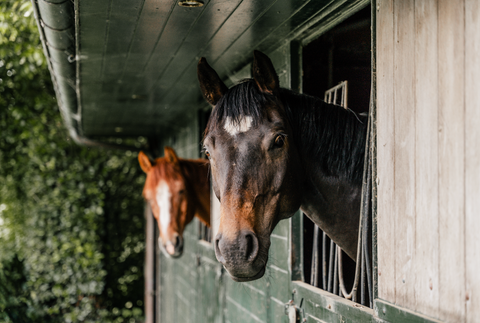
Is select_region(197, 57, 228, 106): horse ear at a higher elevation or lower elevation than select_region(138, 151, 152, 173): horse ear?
higher

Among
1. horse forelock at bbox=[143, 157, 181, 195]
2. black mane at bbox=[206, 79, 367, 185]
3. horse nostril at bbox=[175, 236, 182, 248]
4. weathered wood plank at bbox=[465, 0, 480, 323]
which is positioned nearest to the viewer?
weathered wood plank at bbox=[465, 0, 480, 323]

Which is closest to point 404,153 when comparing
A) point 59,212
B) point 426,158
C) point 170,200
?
point 426,158

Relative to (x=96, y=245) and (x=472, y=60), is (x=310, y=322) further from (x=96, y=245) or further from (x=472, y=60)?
(x=96, y=245)

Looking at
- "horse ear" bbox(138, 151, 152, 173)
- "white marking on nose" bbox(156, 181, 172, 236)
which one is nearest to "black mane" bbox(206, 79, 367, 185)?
"white marking on nose" bbox(156, 181, 172, 236)

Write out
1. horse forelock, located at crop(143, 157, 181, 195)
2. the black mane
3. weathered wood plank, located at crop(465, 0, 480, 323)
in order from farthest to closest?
horse forelock, located at crop(143, 157, 181, 195) → the black mane → weathered wood plank, located at crop(465, 0, 480, 323)

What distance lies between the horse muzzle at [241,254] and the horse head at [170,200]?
7.91ft

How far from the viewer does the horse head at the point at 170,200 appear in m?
3.83

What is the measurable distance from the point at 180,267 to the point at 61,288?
256 centimetres

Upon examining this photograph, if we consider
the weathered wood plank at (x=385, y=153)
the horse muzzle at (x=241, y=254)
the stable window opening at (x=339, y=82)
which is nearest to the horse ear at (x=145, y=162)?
the stable window opening at (x=339, y=82)

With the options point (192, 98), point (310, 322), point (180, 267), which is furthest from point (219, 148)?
point (180, 267)

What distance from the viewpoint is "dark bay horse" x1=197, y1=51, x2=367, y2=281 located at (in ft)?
4.94

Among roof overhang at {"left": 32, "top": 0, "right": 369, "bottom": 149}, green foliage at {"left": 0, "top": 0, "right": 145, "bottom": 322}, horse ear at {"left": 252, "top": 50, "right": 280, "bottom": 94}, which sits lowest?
green foliage at {"left": 0, "top": 0, "right": 145, "bottom": 322}

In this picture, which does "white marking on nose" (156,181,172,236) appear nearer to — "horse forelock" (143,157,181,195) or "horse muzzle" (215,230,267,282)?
"horse forelock" (143,157,181,195)

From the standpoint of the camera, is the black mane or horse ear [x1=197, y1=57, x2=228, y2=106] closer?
the black mane
